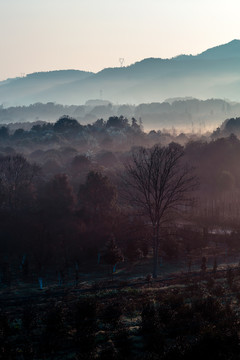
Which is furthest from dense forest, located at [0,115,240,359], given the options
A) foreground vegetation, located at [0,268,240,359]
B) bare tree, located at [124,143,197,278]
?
bare tree, located at [124,143,197,278]

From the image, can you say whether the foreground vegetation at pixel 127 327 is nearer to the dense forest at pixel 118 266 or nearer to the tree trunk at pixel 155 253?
the dense forest at pixel 118 266

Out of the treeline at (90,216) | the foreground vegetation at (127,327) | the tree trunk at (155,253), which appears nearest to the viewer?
the foreground vegetation at (127,327)

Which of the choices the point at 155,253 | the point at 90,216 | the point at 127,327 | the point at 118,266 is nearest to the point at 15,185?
the point at 90,216

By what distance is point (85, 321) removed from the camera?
17922 mm

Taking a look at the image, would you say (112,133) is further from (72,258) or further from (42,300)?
(42,300)

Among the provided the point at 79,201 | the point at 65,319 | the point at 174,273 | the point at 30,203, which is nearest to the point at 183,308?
the point at 65,319

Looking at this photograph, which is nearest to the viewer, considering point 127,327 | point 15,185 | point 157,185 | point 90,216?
point 127,327

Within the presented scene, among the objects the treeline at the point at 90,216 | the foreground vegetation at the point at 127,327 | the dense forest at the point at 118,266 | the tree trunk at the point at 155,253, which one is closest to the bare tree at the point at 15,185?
→ the treeline at the point at 90,216

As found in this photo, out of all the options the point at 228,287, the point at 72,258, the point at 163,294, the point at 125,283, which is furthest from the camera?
the point at 72,258

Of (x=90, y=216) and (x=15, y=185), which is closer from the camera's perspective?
(x=90, y=216)

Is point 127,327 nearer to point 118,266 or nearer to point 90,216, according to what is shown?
point 118,266

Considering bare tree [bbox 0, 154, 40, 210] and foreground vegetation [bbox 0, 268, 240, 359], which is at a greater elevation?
bare tree [bbox 0, 154, 40, 210]

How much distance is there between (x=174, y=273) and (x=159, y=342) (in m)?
17.1

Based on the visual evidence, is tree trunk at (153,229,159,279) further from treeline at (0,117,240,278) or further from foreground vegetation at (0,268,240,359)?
foreground vegetation at (0,268,240,359)
